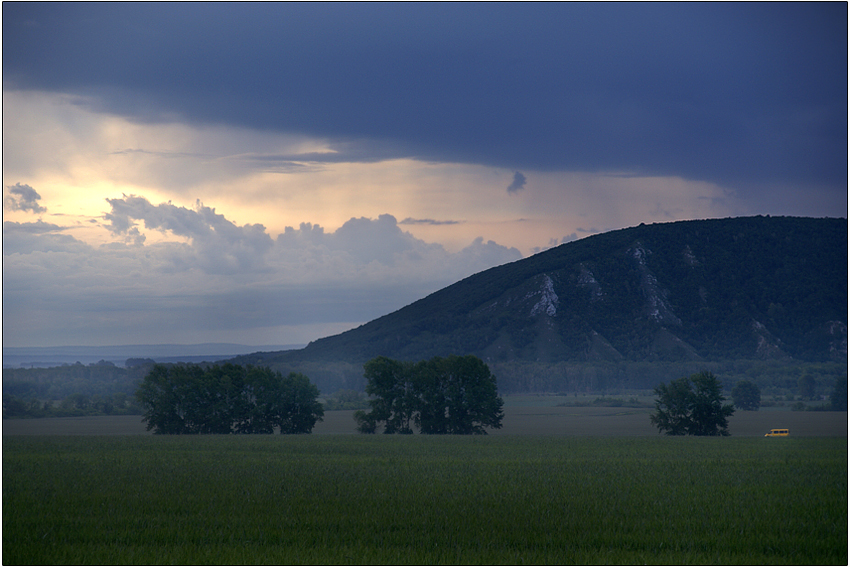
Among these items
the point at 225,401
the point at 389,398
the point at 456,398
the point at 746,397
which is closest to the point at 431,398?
the point at 456,398

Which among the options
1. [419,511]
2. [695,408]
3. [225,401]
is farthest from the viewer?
[225,401]

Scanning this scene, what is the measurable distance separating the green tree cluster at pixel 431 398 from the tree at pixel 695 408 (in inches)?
846

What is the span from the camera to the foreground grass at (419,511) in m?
19.3

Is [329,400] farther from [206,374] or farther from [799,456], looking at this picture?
[799,456]

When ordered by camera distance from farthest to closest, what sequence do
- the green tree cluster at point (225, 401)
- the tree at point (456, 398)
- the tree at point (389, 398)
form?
the tree at point (456, 398), the green tree cluster at point (225, 401), the tree at point (389, 398)

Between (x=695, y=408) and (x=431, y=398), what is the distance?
33.2 meters

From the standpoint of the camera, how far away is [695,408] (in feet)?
290

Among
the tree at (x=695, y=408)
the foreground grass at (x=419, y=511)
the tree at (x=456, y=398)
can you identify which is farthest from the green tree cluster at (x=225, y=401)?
the tree at (x=695, y=408)

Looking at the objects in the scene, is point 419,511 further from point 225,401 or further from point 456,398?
point 225,401

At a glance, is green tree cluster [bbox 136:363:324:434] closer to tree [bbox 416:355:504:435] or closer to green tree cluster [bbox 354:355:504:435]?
green tree cluster [bbox 354:355:504:435]

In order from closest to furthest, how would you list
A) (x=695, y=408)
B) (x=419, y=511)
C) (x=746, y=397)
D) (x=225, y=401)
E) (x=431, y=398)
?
1. (x=419, y=511)
2. (x=695, y=408)
3. (x=431, y=398)
4. (x=225, y=401)
5. (x=746, y=397)

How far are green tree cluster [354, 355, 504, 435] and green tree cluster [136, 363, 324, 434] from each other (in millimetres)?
8383

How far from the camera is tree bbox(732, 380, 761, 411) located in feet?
532

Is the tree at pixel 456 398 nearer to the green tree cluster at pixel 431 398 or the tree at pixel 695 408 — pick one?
the green tree cluster at pixel 431 398
